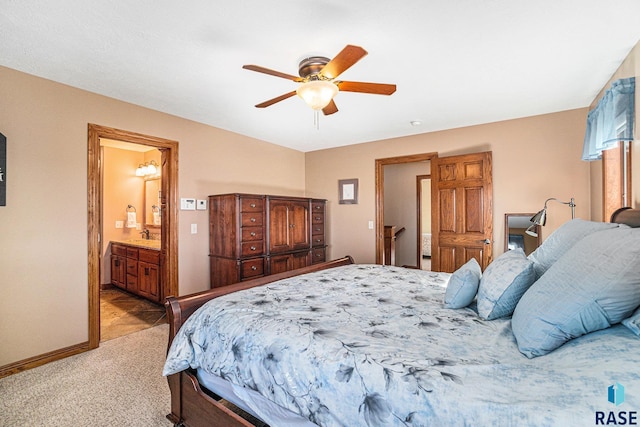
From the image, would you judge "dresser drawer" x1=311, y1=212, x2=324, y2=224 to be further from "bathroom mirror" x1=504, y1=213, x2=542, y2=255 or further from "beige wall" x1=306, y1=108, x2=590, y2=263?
"bathroom mirror" x1=504, y1=213, x2=542, y2=255

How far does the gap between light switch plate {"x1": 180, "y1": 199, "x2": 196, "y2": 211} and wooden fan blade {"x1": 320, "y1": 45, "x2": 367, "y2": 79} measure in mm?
2466

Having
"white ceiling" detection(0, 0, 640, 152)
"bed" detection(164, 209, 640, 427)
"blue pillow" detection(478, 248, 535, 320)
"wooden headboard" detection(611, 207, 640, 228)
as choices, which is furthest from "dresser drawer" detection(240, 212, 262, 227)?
"wooden headboard" detection(611, 207, 640, 228)

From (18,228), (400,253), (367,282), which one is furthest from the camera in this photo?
(400,253)

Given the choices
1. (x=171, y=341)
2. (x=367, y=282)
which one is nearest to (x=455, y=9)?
(x=367, y=282)

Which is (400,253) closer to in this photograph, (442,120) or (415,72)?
(442,120)

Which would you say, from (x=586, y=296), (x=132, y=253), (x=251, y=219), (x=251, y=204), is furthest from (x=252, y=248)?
(x=586, y=296)

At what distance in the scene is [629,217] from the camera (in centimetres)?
175

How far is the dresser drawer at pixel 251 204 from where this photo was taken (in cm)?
363

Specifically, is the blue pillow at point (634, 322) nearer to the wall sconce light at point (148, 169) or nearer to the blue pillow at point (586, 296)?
the blue pillow at point (586, 296)

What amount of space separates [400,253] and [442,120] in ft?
11.9

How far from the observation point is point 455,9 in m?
1.73

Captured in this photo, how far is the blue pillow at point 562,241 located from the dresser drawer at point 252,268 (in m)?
2.88

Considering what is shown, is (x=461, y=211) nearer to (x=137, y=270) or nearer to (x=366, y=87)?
(x=366, y=87)

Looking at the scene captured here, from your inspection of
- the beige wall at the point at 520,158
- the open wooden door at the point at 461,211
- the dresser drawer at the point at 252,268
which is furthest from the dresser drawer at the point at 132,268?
the open wooden door at the point at 461,211
